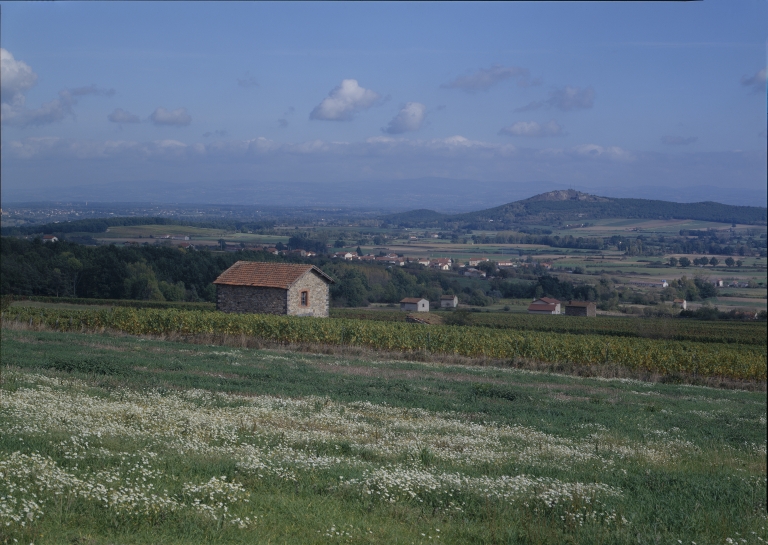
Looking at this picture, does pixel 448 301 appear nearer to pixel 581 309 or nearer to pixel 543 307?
pixel 543 307

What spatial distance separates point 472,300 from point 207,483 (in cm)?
6421

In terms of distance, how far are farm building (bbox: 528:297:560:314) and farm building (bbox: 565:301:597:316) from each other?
1228 mm

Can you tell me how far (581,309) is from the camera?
2440 inches

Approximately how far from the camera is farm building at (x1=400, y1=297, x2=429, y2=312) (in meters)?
62.1

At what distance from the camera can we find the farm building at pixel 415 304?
204ft

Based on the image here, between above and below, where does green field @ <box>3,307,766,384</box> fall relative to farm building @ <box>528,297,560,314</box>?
above

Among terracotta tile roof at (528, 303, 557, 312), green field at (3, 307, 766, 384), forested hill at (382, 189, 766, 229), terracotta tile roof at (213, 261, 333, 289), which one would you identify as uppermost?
forested hill at (382, 189, 766, 229)

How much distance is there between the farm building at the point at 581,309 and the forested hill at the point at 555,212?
38808mm

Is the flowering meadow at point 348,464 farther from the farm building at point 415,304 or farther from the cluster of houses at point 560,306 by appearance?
the cluster of houses at point 560,306

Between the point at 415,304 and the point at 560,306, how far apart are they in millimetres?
14575

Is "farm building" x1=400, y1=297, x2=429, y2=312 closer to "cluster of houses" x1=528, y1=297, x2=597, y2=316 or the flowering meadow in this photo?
"cluster of houses" x1=528, y1=297, x2=597, y2=316

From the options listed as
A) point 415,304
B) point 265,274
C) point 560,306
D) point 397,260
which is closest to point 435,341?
point 265,274

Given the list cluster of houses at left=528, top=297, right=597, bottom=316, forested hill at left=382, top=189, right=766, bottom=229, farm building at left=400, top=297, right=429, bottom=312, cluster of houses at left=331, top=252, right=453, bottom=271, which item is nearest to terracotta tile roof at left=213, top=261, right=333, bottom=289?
farm building at left=400, top=297, right=429, bottom=312

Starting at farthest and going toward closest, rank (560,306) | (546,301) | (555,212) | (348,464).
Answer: (555,212) → (560,306) → (546,301) → (348,464)
